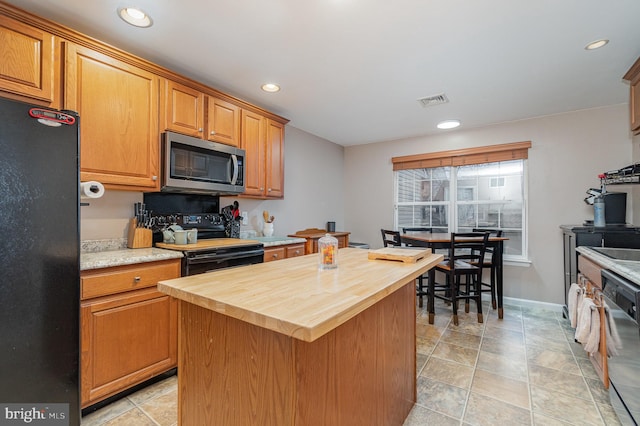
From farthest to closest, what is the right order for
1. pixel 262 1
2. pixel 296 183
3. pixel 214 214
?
1. pixel 296 183
2. pixel 214 214
3. pixel 262 1

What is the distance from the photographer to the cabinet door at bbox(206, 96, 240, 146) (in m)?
2.54

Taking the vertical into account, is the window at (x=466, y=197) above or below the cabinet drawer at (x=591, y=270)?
above

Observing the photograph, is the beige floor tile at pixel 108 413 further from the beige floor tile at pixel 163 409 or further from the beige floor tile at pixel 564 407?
the beige floor tile at pixel 564 407

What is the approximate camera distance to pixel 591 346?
1.84 m

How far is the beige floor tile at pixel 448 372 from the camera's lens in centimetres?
206

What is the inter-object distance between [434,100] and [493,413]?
2692 millimetres

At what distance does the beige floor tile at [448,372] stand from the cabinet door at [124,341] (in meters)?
1.90

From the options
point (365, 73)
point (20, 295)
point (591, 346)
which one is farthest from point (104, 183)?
point (591, 346)

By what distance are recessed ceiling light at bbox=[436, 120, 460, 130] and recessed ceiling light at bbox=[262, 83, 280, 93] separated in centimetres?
218

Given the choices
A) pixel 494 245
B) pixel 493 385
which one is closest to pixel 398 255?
pixel 493 385

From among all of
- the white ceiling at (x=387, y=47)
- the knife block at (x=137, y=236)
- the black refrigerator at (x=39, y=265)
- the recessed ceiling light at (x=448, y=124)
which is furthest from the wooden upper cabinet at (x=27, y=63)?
the recessed ceiling light at (x=448, y=124)

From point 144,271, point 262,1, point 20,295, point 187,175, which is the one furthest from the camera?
point 187,175

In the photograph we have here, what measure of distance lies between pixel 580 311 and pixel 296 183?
3.15 metres

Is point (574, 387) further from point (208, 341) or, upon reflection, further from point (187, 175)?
point (187, 175)
